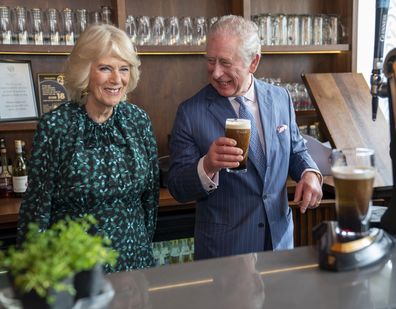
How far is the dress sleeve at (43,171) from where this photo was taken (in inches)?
73.1

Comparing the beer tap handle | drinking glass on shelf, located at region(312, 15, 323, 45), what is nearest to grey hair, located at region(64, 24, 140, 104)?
the beer tap handle

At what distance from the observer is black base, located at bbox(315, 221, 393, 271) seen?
1.20 meters

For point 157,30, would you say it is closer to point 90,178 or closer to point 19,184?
point 19,184

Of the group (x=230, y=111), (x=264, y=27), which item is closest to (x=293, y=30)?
(x=264, y=27)

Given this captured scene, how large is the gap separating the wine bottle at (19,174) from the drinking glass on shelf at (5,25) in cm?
59

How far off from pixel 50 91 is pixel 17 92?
207 mm

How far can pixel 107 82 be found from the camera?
1954 millimetres

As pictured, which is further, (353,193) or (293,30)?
(293,30)

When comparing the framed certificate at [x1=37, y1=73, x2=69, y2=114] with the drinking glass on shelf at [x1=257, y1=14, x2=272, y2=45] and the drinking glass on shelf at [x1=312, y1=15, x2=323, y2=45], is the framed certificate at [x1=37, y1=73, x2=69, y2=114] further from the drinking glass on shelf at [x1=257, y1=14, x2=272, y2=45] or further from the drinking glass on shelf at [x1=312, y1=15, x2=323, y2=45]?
the drinking glass on shelf at [x1=312, y1=15, x2=323, y2=45]

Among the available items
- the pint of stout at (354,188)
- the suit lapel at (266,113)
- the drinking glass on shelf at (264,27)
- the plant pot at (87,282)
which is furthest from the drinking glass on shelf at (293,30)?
the plant pot at (87,282)

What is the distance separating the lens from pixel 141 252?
1.97 m

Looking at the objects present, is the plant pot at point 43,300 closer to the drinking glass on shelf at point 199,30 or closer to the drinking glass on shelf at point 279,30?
the drinking glass on shelf at point 199,30

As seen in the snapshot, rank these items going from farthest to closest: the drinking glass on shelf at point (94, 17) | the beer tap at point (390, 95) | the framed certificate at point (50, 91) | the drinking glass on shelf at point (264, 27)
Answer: the drinking glass on shelf at point (264, 27), the framed certificate at point (50, 91), the drinking glass on shelf at point (94, 17), the beer tap at point (390, 95)

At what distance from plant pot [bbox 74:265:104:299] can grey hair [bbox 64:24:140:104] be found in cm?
111
